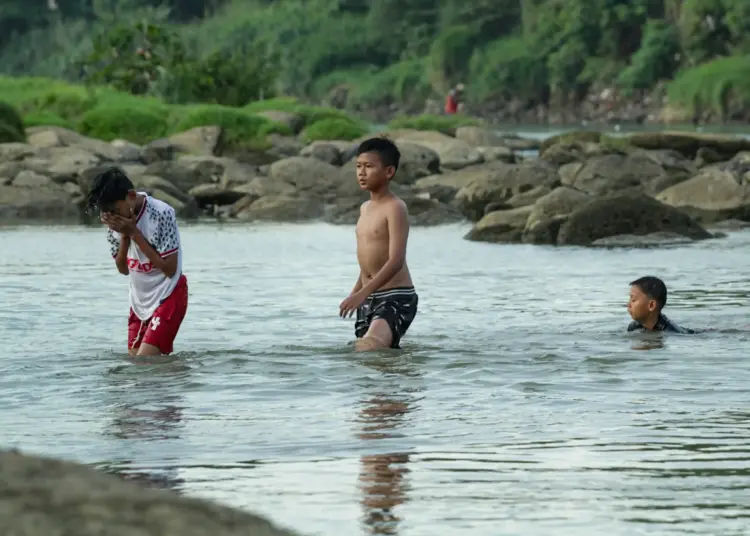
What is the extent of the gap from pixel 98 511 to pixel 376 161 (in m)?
6.36

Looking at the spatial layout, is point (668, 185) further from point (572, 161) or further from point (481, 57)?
point (481, 57)

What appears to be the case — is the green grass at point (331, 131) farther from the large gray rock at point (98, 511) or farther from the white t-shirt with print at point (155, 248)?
the large gray rock at point (98, 511)

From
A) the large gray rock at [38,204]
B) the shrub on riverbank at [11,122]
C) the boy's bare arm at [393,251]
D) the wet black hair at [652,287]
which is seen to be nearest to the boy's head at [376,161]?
the boy's bare arm at [393,251]

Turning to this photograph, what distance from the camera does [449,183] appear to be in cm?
2898

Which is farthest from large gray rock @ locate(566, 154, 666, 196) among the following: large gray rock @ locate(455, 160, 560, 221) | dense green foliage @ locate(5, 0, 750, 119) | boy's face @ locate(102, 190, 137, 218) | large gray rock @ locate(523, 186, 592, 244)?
dense green foliage @ locate(5, 0, 750, 119)

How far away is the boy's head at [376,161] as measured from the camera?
948cm

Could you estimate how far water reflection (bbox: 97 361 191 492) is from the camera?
6.32 meters

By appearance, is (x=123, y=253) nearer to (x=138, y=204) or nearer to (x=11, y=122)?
(x=138, y=204)

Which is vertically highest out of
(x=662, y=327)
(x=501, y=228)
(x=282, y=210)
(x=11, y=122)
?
(x=11, y=122)

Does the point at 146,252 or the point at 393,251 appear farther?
the point at 393,251

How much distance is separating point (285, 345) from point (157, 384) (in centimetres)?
218

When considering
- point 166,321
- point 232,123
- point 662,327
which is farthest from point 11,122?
point 166,321

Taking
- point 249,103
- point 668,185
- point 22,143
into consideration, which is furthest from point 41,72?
point 668,185

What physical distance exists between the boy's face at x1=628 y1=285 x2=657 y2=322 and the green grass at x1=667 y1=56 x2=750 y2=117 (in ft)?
188
